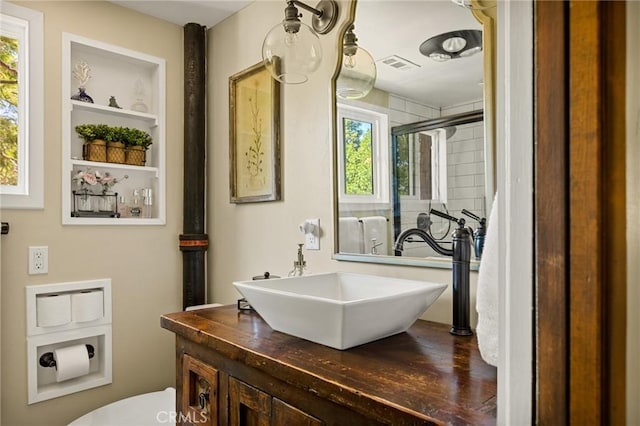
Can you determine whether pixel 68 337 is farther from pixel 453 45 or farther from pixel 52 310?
pixel 453 45

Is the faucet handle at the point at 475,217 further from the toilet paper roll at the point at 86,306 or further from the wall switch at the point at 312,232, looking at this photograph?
the toilet paper roll at the point at 86,306

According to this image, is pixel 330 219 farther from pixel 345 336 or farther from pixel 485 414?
pixel 485 414

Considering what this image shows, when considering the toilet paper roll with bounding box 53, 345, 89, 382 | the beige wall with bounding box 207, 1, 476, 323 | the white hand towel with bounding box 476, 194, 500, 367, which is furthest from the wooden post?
the white hand towel with bounding box 476, 194, 500, 367

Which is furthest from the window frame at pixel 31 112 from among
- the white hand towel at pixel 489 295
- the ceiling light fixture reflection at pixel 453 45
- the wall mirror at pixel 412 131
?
the white hand towel at pixel 489 295

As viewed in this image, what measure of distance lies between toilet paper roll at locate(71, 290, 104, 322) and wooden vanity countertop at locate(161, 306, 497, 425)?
3.27 feet

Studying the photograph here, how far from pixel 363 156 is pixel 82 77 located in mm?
1559

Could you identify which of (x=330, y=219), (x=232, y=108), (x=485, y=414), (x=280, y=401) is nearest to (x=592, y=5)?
(x=485, y=414)

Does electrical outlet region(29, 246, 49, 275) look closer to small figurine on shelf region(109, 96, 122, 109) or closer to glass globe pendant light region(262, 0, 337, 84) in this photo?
small figurine on shelf region(109, 96, 122, 109)

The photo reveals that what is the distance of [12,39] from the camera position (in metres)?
1.95

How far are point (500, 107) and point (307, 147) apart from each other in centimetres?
131

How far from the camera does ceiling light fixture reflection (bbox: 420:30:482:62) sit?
50.1 inches

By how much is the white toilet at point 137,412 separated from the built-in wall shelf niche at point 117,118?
0.88m

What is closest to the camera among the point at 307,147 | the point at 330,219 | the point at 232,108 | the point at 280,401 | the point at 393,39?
the point at 280,401

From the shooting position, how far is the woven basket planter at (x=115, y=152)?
2.16 meters
